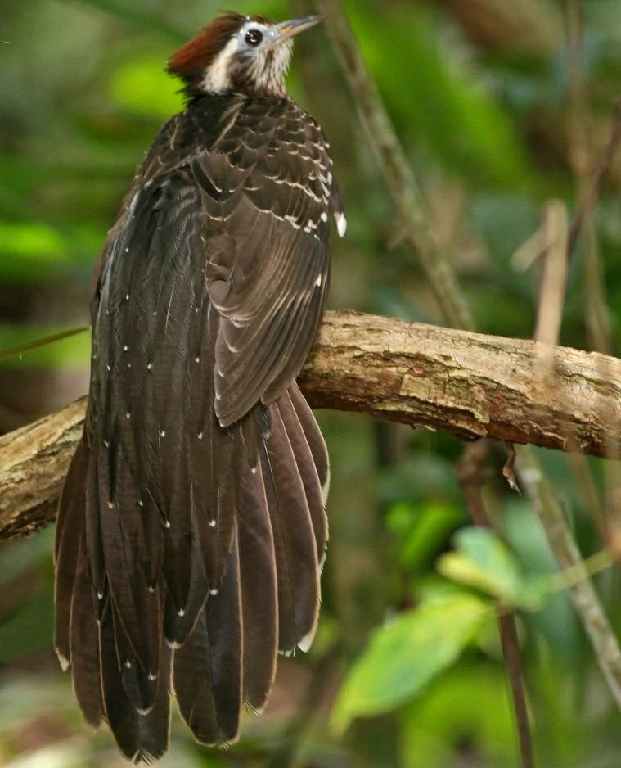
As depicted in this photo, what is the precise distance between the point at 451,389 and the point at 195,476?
69cm

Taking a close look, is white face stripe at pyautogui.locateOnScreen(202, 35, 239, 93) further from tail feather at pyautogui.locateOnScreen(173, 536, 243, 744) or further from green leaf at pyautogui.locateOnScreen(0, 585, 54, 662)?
tail feather at pyautogui.locateOnScreen(173, 536, 243, 744)

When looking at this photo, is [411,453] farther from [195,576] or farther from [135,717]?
[135,717]

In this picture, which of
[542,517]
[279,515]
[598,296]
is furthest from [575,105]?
[279,515]

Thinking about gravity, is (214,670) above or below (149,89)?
below

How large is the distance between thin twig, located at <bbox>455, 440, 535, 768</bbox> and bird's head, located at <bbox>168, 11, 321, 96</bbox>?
184 centimetres

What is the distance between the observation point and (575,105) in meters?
3.42

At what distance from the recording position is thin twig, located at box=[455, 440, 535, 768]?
10.5ft

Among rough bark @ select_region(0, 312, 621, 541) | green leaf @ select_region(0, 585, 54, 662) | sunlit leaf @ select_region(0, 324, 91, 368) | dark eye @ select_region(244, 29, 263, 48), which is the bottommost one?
green leaf @ select_region(0, 585, 54, 662)

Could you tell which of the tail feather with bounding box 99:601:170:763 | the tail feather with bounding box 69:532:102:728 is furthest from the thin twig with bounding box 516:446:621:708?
the tail feather with bounding box 69:532:102:728

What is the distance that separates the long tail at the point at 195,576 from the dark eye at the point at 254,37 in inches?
69.4

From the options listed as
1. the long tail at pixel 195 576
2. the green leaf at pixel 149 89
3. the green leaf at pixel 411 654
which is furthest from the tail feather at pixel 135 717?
the green leaf at pixel 149 89

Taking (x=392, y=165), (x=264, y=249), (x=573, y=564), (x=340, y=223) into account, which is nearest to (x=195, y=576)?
(x=264, y=249)

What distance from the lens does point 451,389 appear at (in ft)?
9.37

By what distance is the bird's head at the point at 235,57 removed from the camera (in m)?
4.29
